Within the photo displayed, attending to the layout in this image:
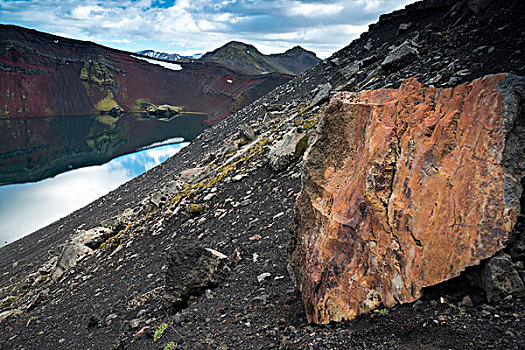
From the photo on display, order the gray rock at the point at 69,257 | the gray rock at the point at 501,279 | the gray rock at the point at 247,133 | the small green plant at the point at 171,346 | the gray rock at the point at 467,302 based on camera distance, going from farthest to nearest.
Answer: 1. the gray rock at the point at 247,133
2. the gray rock at the point at 69,257
3. the small green plant at the point at 171,346
4. the gray rock at the point at 467,302
5. the gray rock at the point at 501,279

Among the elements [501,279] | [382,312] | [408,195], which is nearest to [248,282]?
[382,312]

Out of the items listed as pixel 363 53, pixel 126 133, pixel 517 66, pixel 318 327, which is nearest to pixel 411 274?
pixel 318 327

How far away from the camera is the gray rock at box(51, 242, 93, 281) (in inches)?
485

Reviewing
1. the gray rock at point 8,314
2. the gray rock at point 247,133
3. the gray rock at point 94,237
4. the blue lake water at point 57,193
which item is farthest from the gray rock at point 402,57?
the blue lake water at point 57,193

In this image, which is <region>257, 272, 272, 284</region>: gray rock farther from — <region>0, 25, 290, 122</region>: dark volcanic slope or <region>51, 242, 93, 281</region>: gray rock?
<region>0, 25, 290, 122</region>: dark volcanic slope

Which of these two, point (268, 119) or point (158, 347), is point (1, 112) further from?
point (158, 347)

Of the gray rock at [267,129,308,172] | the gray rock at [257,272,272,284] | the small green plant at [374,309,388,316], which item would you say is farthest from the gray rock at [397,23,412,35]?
the small green plant at [374,309,388,316]

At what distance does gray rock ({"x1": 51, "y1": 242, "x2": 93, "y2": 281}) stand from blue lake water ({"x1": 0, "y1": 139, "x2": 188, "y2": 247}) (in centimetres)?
1718

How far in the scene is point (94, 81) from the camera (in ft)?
375

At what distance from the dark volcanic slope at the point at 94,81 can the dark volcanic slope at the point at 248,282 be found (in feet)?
247

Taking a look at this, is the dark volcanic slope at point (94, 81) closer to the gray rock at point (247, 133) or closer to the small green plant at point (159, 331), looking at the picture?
the gray rock at point (247, 133)

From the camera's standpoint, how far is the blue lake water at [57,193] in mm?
29312

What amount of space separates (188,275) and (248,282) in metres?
1.26

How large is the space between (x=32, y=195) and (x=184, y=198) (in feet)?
107
